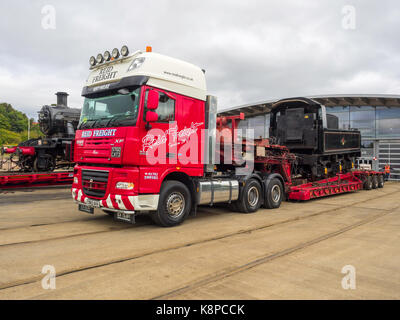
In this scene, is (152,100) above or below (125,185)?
above

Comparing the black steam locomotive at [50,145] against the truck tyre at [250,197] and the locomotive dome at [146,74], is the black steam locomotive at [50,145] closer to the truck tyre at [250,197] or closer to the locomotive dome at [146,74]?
the locomotive dome at [146,74]

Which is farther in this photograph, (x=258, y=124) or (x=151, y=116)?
(x=258, y=124)

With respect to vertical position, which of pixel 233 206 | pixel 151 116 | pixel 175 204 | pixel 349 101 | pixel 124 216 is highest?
pixel 349 101

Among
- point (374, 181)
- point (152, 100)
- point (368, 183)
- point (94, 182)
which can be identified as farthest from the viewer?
point (374, 181)

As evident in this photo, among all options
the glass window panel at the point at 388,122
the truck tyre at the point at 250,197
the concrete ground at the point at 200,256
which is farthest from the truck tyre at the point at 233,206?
the glass window panel at the point at 388,122

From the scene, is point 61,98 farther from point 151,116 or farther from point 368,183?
point 368,183

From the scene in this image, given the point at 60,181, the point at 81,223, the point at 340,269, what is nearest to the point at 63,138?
the point at 60,181

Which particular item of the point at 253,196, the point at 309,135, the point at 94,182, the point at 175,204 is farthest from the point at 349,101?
the point at 94,182

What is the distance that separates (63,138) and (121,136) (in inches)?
444

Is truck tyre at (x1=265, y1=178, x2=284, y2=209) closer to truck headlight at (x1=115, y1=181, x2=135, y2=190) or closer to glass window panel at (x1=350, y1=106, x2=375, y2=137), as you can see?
truck headlight at (x1=115, y1=181, x2=135, y2=190)

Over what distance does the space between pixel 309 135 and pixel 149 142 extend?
8.53 meters

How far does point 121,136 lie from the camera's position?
6195mm

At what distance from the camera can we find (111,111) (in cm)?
673
